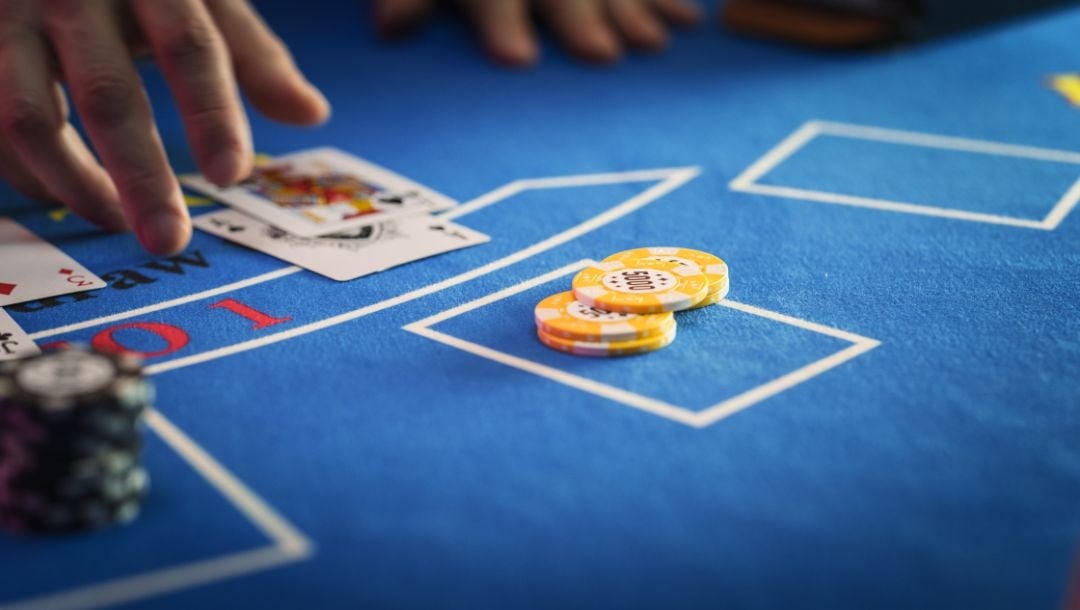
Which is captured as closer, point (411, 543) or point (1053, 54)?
point (411, 543)

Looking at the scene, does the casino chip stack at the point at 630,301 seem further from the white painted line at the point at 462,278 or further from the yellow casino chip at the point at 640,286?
the white painted line at the point at 462,278

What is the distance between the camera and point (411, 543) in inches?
47.1

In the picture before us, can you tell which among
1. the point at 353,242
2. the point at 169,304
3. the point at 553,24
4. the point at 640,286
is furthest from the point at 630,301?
the point at 553,24

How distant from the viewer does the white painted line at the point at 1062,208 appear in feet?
6.65

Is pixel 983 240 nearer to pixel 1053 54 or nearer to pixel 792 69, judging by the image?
pixel 792 69

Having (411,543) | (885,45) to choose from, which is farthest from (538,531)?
(885,45)

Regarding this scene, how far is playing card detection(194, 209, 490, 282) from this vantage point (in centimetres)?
183

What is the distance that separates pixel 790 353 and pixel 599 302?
240mm

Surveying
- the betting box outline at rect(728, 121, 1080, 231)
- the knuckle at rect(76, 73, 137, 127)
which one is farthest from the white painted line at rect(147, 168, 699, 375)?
the knuckle at rect(76, 73, 137, 127)

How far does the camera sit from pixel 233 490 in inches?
50.4

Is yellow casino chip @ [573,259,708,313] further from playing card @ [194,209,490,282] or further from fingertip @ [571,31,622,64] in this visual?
fingertip @ [571,31,622,64]

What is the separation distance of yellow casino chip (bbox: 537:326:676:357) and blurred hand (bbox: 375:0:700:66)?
1401 millimetres

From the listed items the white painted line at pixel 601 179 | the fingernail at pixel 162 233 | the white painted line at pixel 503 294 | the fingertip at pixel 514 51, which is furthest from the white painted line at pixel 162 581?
the fingertip at pixel 514 51

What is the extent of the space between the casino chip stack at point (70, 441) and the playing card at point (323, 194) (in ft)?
2.52
